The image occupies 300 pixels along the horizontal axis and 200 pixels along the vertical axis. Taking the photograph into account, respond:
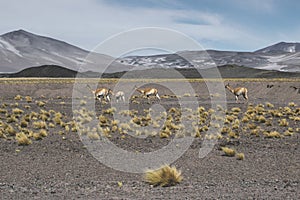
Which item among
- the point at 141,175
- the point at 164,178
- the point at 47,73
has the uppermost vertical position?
the point at 47,73

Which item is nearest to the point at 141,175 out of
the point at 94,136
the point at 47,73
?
the point at 94,136

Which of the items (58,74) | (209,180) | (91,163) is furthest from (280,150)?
(58,74)

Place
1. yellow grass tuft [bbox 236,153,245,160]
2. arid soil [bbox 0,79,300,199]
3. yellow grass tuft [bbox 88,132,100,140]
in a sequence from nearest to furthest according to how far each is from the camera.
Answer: arid soil [bbox 0,79,300,199] < yellow grass tuft [bbox 236,153,245,160] < yellow grass tuft [bbox 88,132,100,140]

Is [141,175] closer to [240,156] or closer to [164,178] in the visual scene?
[164,178]

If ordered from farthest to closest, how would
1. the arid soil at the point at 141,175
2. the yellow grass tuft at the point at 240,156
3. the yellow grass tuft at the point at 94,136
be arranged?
1. the yellow grass tuft at the point at 94,136
2. the yellow grass tuft at the point at 240,156
3. the arid soil at the point at 141,175

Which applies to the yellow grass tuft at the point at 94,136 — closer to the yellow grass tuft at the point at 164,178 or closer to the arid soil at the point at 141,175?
the arid soil at the point at 141,175

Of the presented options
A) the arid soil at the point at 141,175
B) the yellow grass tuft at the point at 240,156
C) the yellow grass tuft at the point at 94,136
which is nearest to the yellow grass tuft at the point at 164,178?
the arid soil at the point at 141,175

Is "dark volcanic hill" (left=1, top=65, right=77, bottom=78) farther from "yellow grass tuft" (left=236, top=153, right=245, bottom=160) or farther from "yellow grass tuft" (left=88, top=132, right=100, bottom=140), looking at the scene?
"yellow grass tuft" (left=236, top=153, right=245, bottom=160)

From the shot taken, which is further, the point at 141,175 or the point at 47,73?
the point at 47,73

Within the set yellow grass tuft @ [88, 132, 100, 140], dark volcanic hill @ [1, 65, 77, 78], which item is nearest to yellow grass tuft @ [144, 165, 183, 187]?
yellow grass tuft @ [88, 132, 100, 140]

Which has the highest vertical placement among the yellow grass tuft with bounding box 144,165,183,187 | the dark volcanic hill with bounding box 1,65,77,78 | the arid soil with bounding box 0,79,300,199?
the dark volcanic hill with bounding box 1,65,77,78

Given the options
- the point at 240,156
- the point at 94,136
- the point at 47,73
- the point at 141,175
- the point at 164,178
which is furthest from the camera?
the point at 47,73

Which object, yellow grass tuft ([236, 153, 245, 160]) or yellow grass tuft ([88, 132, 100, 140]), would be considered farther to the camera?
yellow grass tuft ([88, 132, 100, 140])

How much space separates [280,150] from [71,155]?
5436 millimetres
